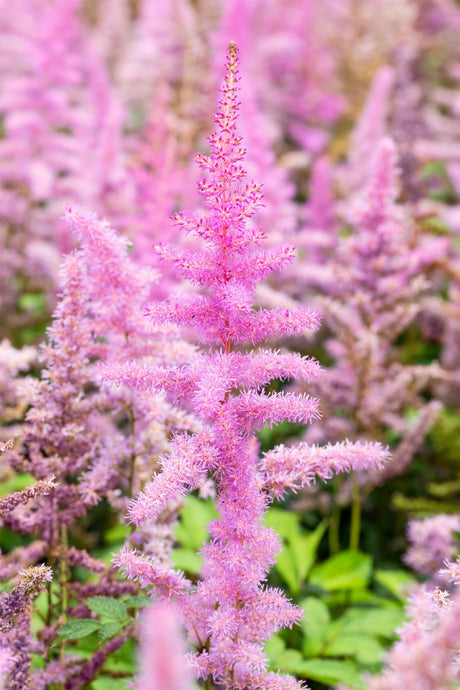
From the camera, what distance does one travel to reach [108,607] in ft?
4.26

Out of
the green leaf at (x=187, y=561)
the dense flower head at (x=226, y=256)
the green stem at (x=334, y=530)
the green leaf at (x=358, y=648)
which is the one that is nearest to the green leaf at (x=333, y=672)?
the green leaf at (x=358, y=648)

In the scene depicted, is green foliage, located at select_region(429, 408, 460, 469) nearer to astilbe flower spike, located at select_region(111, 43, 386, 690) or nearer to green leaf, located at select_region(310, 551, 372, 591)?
green leaf, located at select_region(310, 551, 372, 591)

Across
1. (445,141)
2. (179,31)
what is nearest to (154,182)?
(179,31)

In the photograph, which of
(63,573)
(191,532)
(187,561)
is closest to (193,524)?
(191,532)

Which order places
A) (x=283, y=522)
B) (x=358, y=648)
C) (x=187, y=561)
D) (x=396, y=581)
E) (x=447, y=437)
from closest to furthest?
(x=358, y=648), (x=187, y=561), (x=396, y=581), (x=283, y=522), (x=447, y=437)

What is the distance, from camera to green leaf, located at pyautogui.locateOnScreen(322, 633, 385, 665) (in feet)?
5.81

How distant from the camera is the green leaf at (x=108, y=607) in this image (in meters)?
1.29

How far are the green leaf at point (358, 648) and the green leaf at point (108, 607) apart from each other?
28.0 inches

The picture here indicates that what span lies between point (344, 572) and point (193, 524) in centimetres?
47

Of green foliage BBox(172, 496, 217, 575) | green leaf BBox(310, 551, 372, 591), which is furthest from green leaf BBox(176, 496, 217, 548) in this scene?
green leaf BBox(310, 551, 372, 591)

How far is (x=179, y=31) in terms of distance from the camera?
13.7 feet

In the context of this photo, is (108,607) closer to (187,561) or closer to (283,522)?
(187,561)

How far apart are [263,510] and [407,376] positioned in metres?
1.34

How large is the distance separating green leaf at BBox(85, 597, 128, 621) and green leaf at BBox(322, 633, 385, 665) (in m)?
0.71
